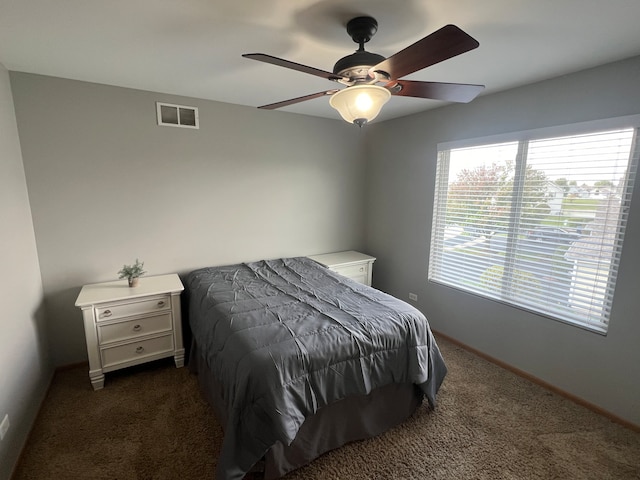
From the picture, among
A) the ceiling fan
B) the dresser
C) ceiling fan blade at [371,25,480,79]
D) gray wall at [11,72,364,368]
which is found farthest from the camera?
gray wall at [11,72,364,368]

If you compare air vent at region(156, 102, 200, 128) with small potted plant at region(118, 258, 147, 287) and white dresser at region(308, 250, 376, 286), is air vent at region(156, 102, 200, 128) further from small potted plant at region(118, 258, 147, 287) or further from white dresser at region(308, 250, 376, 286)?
white dresser at region(308, 250, 376, 286)

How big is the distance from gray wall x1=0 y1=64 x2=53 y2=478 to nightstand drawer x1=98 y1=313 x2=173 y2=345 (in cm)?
43

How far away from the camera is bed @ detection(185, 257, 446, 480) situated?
5.07 ft

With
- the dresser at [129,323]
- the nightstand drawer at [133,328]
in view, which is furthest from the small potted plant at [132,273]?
the nightstand drawer at [133,328]

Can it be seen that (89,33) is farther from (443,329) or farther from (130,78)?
(443,329)

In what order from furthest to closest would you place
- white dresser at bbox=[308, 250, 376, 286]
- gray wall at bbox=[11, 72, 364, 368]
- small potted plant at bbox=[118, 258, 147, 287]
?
1. white dresser at bbox=[308, 250, 376, 286]
2. small potted plant at bbox=[118, 258, 147, 287]
3. gray wall at bbox=[11, 72, 364, 368]

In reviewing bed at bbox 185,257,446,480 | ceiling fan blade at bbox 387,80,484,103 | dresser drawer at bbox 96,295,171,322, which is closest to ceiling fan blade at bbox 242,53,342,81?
ceiling fan blade at bbox 387,80,484,103

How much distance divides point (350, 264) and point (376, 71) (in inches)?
95.8

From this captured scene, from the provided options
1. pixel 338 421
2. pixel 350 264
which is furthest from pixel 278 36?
pixel 350 264

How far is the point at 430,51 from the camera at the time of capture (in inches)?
48.4

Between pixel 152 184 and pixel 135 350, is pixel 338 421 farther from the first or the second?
pixel 152 184

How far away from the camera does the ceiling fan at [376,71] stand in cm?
123

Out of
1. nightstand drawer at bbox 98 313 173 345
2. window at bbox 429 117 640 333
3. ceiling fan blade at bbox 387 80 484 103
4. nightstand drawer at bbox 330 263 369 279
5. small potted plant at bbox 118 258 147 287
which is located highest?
ceiling fan blade at bbox 387 80 484 103

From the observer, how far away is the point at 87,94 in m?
2.49
